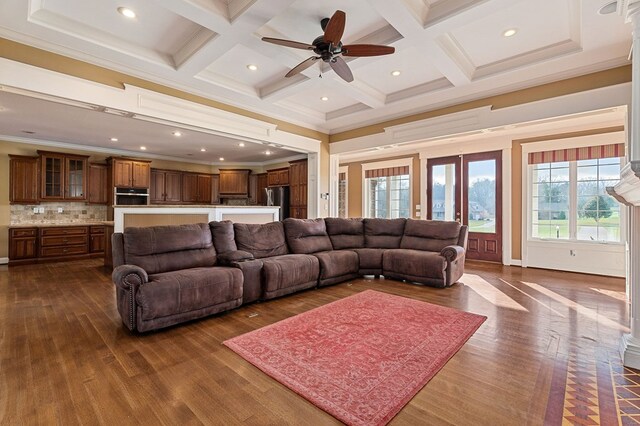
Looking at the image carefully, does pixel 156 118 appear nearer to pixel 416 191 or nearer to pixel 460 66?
pixel 460 66

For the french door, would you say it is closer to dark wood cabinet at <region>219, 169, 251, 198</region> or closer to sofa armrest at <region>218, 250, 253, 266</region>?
sofa armrest at <region>218, 250, 253, 266</region>

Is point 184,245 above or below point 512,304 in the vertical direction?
above

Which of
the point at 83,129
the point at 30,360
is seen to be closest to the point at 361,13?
the point at 30,360

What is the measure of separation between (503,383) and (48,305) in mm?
4651

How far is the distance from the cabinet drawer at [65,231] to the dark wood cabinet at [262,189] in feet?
14.8

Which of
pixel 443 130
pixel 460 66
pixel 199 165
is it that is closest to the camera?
pixel 460 66

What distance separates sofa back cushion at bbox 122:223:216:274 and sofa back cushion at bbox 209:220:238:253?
8 centimetres

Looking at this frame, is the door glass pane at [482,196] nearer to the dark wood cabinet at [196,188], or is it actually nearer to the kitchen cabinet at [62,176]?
the dark wood cabinet at [196,188]

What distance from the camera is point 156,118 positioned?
13.3ft

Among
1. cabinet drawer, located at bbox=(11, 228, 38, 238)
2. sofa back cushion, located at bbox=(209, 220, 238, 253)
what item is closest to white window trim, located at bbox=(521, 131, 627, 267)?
sofa back cushion, located at bbox=(209, 220, 238, 253)

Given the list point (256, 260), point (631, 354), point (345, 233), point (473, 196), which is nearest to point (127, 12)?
point (256, 260)

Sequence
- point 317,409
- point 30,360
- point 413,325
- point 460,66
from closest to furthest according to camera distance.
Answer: point 317,409 < point 30,360 < point 413,325 < point 460,66

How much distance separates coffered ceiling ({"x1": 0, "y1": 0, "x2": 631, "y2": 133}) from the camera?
8.83ft

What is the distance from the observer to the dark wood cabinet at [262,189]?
9301 millimetres
